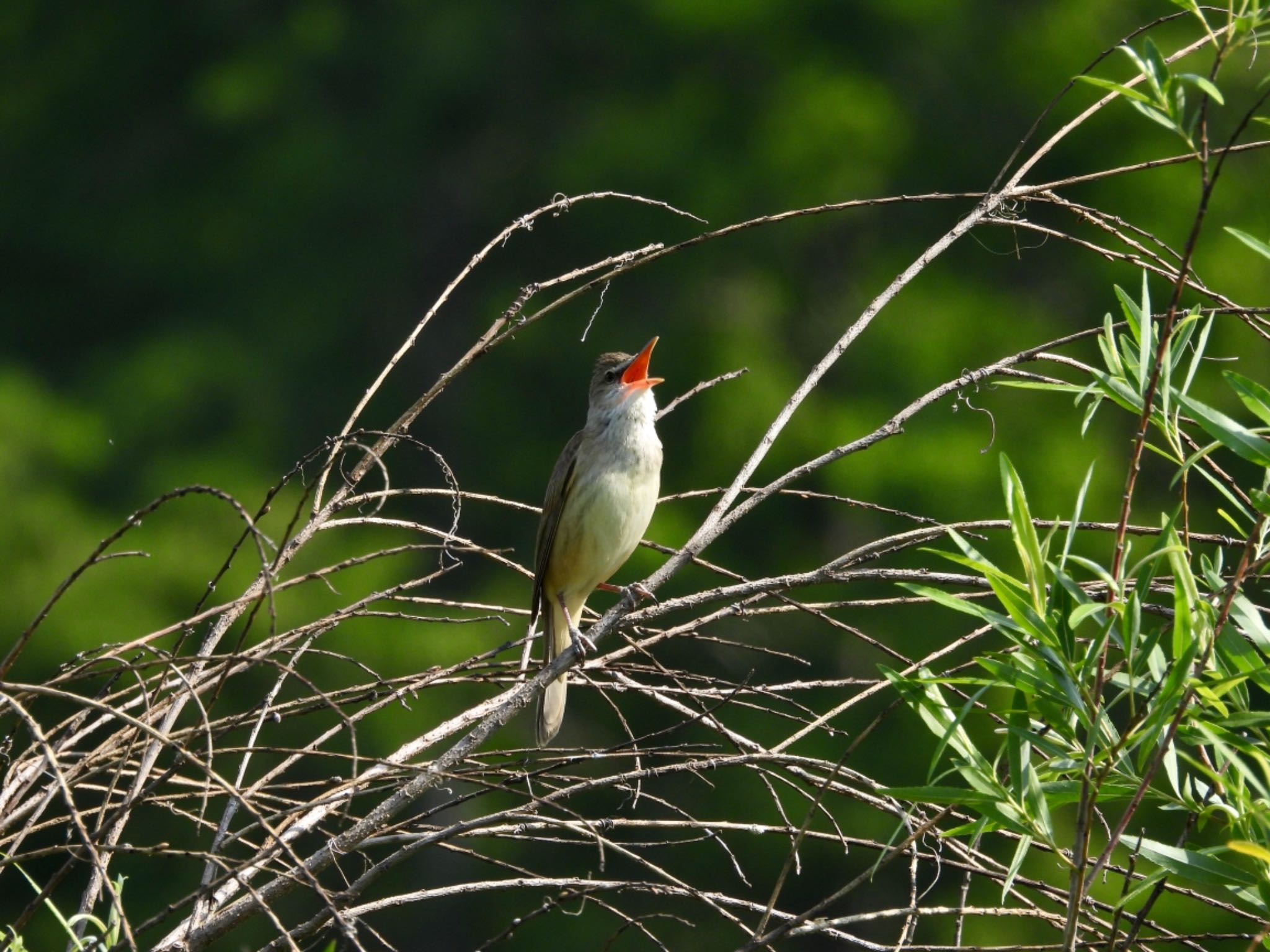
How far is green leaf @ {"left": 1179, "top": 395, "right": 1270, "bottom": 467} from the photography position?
2020mm

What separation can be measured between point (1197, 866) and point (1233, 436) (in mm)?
554

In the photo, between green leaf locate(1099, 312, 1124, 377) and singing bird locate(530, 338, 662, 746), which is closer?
green leaf locate(1099, 312, 1124, 377)

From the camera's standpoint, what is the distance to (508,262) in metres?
15.9

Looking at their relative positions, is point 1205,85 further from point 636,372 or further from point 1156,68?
point 636,372

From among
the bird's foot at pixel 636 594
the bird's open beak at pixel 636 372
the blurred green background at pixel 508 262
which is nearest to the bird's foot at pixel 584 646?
the bird's foot at pixel 636 594

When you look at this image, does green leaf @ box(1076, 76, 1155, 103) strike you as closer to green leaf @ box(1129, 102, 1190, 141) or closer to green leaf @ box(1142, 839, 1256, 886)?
green leaf @ box(1129, 102, 1190, 141)

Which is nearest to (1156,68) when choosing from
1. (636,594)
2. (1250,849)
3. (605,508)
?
(1250,849)

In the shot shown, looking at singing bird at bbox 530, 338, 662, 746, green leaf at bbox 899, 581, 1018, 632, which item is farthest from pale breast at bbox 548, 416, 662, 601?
green leaf at bbox 899, 581, 1018, 632

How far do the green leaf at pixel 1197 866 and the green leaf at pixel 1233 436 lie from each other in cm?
51

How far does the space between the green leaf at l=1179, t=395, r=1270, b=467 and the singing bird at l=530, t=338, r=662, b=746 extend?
236 cm

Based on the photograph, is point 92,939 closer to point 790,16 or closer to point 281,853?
point 281,853

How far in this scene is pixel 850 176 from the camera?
13.3 m

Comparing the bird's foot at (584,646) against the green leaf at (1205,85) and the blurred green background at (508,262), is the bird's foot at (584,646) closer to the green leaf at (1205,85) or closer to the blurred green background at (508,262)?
the green leaf at (1205,85)

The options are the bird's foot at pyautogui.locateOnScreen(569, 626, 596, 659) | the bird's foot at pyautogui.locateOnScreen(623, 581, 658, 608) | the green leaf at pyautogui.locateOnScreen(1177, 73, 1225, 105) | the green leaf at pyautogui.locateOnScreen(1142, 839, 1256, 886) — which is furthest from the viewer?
the bird's foot at pyautogui.locateOnScreen(623, 581, 658, 608)
